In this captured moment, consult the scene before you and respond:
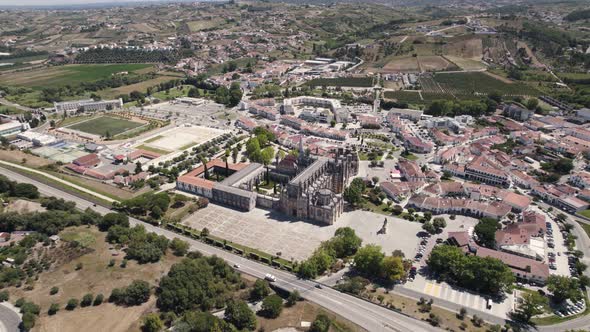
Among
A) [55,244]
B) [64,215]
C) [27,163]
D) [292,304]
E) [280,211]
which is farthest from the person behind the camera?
[27,163]

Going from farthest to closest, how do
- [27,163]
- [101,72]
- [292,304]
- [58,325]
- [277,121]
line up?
[101,72], [277,121], [27,163], [292,304], [58,325]

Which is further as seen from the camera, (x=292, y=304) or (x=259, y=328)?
(x=292, y=304)

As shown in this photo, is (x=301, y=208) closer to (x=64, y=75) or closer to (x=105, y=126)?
(x=105, y=126)

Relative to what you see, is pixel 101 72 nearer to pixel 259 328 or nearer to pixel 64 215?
pixel 64 215

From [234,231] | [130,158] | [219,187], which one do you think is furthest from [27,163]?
[234,231]

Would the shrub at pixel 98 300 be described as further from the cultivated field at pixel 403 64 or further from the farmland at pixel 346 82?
the cultivated field at pixel 403 64
